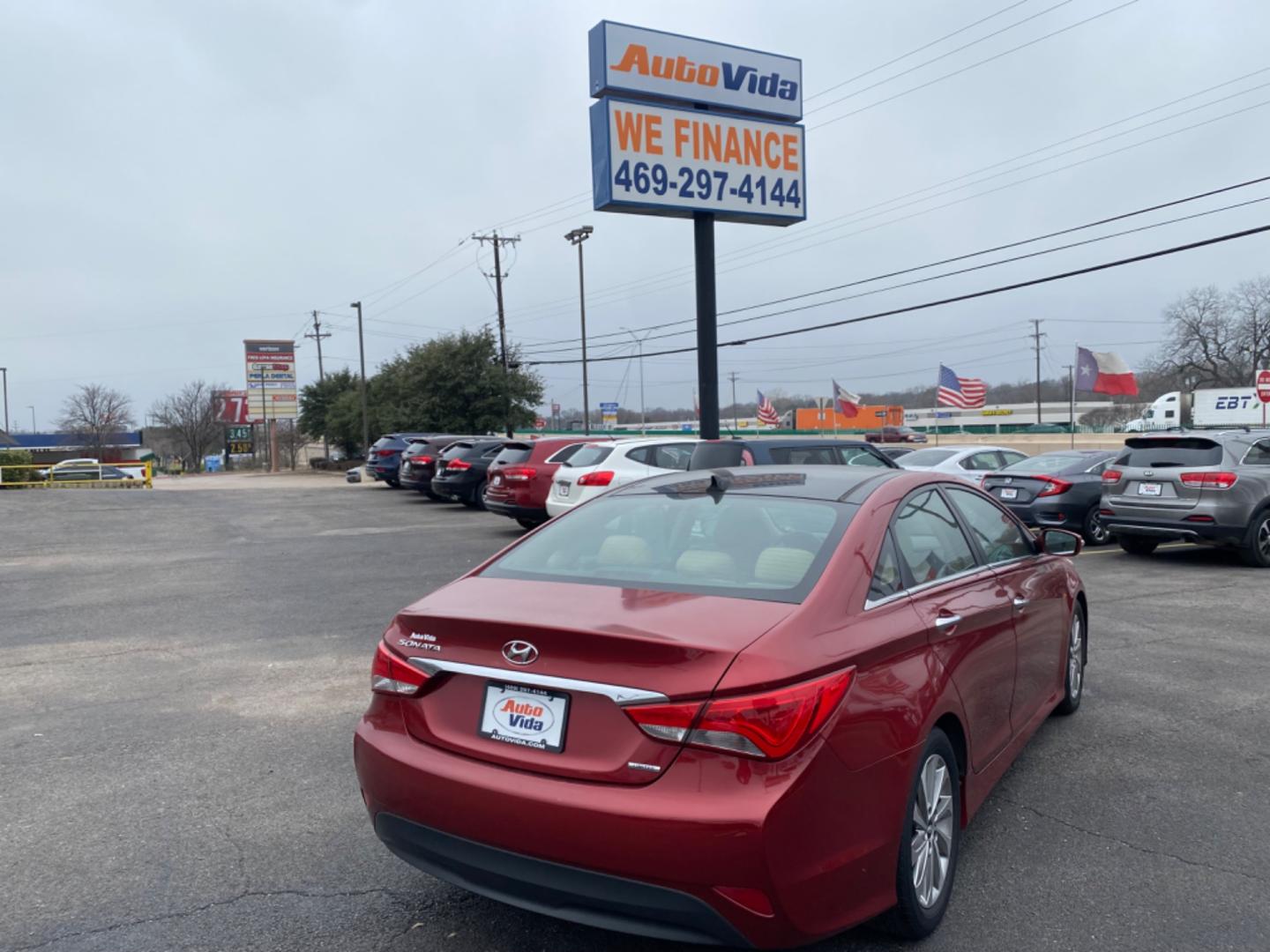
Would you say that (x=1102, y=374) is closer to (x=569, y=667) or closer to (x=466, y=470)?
(x=466, y=470)

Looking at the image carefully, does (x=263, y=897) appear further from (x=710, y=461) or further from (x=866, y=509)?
(x=710, y=461)

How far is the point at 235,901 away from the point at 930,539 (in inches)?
116

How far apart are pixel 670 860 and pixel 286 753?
10.5 ft

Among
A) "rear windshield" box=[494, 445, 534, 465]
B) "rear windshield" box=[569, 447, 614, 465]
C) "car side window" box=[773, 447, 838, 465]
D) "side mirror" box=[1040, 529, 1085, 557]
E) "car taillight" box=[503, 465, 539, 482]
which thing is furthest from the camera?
"rear windshield" box=[494, 445, 534, 465]

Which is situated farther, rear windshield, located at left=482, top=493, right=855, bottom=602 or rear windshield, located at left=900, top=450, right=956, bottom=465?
rear windshield, located at left=900, top=450, right=956, bottom=465

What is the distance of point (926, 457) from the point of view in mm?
16984

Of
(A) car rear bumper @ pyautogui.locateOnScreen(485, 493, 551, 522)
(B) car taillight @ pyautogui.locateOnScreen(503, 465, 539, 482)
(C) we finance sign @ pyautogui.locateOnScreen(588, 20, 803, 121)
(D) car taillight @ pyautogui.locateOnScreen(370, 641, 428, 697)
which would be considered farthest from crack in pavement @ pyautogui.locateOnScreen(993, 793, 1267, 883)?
(C) we finance sign @ pyautogui.locateOnScreen(588, 20, 803, 121)

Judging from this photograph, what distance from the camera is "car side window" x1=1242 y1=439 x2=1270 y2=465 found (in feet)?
38.5

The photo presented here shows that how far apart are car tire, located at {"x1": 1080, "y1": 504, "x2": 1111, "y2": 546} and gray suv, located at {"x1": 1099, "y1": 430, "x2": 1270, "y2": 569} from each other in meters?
1.26

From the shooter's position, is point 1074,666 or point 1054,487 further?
point 1054,487

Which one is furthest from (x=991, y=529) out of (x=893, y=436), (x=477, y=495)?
(x=893, y=436)

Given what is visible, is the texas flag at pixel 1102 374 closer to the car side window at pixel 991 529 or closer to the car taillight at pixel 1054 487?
the car taillight at pixel 1054 487

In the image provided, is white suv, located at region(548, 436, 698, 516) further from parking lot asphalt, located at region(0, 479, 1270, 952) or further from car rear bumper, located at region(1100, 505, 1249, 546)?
car rear bumper, located at region(1100, 505, 1249, 546)

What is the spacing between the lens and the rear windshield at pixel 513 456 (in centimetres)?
1680
